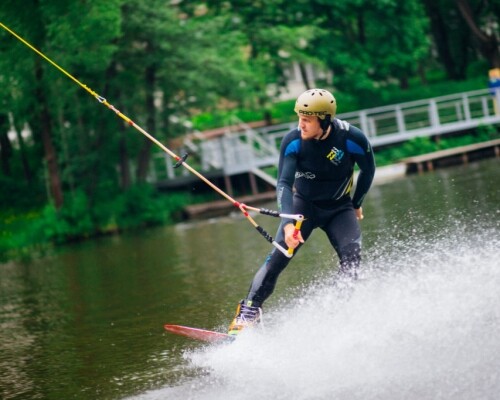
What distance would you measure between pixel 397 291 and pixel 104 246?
13605 millimetres

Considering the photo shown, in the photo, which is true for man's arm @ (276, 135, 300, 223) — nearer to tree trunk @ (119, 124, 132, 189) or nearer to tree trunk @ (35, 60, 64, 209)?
tree trunk @ (35, 60, 64, 209)

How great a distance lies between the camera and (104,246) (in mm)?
20812

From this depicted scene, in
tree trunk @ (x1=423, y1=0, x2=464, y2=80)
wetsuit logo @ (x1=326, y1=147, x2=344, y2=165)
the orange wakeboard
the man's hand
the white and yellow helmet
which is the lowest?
the orange wakeboard

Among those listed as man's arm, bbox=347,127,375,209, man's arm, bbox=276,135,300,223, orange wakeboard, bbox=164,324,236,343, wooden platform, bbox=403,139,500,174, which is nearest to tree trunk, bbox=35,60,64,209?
wooden platform, bbox=403,139,500,174

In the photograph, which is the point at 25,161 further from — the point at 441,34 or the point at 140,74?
the point at 441,34

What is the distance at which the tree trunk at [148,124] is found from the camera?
28312 mm

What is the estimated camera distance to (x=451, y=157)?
27453 millimetres

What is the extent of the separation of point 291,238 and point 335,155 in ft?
2.39

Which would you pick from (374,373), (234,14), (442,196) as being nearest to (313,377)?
(374,373)

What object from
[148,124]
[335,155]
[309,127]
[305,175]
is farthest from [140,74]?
[309,127]

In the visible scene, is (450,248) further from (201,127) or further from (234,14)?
(201,127)

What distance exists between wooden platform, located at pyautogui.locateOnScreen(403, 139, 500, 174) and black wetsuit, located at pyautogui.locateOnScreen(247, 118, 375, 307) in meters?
19.3

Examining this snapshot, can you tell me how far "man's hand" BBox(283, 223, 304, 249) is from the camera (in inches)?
287

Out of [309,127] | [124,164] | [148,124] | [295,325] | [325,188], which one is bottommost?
[295,325]
